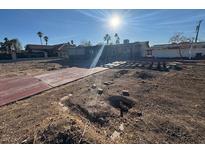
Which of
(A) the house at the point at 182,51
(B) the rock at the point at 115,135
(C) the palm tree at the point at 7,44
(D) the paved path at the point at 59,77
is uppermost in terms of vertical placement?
(C) the palm tree at the point at 7,44

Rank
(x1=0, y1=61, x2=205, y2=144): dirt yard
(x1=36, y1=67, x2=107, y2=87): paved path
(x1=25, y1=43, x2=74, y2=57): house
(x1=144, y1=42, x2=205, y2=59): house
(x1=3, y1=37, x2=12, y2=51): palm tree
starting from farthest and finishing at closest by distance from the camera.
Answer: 1. (x1=3, y1=37, x2=12, y2=51): palm tree
2. (x1=25, y1=43, x2=74, y2=57): house
3. (x1=144, y1=42, x2=205, y2=59): house
4. (x1=36, y1=67, x2=107, y2=87): paved path
5. (x1=0, y1=61, x2=205, y2=144): dirt yard

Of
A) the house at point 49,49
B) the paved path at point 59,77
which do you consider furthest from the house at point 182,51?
the house at point 49,49

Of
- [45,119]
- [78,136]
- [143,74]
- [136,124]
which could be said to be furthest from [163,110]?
[143,74]

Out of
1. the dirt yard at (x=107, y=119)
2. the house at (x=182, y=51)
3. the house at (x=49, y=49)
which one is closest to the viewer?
the dirt yard at (x=107, y=119)

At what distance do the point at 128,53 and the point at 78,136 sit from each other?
22.8 m

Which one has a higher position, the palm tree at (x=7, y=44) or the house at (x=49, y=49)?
the palm tree at (x=7, y=44)

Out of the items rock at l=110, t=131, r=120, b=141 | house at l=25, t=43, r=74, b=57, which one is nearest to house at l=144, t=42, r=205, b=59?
house at l=25, t=43, r=74, b=57

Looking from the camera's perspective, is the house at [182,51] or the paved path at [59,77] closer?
the paved path at [59,77]

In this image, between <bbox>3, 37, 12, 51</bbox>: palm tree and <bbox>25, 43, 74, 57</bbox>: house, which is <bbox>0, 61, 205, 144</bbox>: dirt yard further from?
<bbox>3, 37, 12, 51</bbox>: palm tree

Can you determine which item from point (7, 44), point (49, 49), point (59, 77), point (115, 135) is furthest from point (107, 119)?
point (7, 44)

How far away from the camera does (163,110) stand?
405 cm

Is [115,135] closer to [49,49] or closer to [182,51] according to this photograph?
[182,51]

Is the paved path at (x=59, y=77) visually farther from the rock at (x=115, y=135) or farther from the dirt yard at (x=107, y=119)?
the rock at (x=115, y=135)
